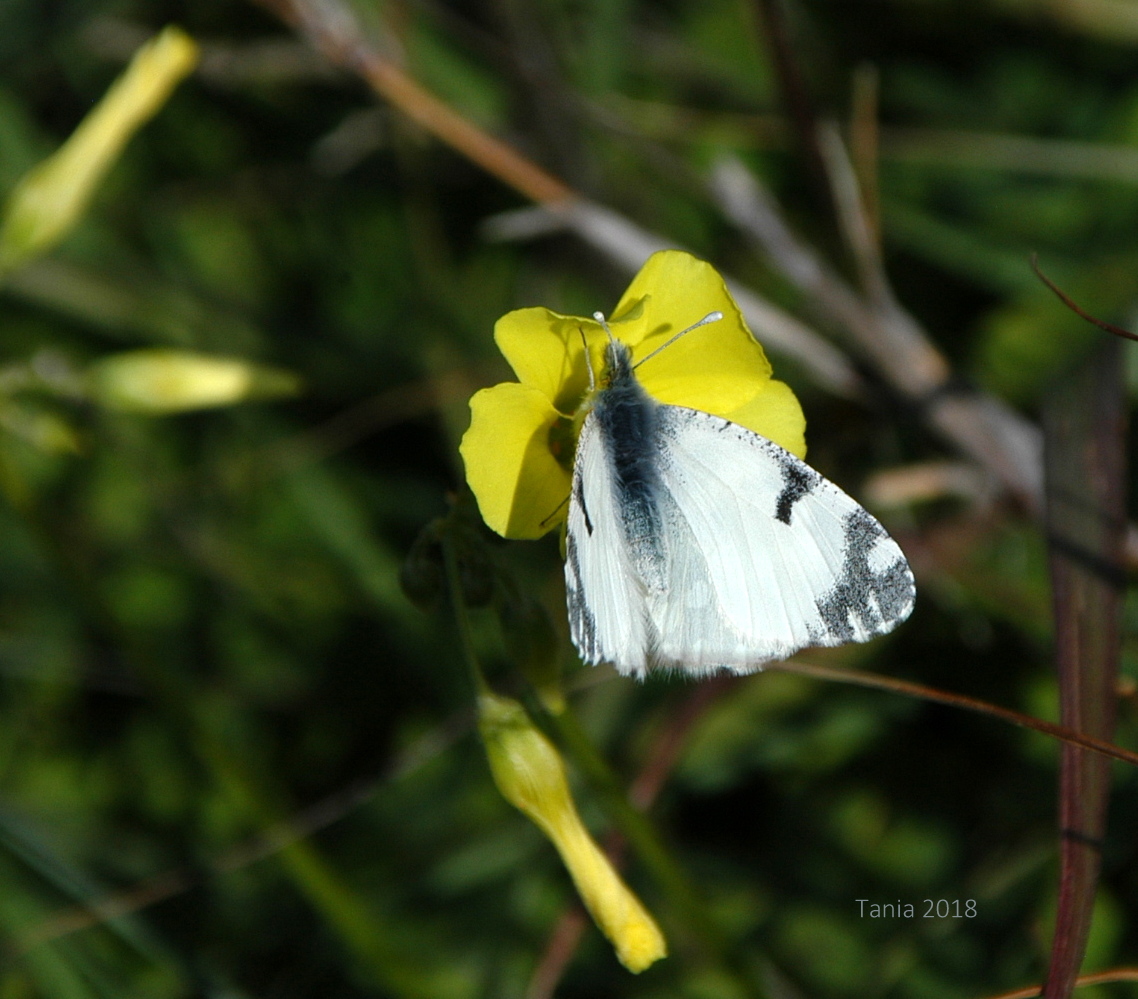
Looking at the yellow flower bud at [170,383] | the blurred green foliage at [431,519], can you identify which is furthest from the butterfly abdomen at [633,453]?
the yellow flower bud at [170,383]

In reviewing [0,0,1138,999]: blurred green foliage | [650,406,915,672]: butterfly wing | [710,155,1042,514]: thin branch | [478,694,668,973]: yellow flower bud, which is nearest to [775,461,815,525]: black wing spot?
[650,406,915,672]: butterfly wing

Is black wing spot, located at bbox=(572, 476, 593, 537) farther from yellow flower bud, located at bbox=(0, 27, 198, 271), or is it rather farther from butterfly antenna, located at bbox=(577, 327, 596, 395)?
yellow flower bud, located at bbox=(0, 27, 198, 271)

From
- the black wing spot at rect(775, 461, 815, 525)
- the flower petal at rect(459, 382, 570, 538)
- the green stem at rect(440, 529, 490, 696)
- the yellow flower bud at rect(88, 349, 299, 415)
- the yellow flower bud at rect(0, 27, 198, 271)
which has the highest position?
the yellow flower bud at rect(0, 27, 198, 271)

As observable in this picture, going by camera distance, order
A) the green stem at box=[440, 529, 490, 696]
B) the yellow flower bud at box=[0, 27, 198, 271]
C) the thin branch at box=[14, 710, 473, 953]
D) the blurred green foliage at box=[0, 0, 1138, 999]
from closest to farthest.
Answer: the green stem at box=[440, 529, 490, 696] → the thin branch at box=[14, 710, 473, 953] → the yellow flower bud at box=[0, 27, 198, 271] → the blurred green foliage at box=[0, 0, 1138, 999]

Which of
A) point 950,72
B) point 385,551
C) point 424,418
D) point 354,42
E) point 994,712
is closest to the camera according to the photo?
point 994,712

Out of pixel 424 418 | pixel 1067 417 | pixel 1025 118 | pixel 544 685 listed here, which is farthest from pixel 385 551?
pixel 1025 118

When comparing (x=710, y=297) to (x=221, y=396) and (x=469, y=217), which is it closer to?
(x=221, y=396)
